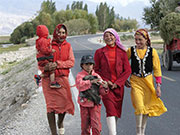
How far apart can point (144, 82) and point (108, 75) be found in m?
0.60

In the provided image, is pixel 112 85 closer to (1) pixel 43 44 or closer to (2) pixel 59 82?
(2) pixel 59 82

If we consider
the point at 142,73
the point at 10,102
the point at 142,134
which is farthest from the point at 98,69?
the point at 10,102

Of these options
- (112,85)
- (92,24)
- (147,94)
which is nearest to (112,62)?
(112,85)

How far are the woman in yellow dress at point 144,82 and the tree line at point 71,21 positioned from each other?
2933 inches

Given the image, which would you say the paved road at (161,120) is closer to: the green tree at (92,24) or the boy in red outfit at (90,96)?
the boy in red outfit at (90,96)

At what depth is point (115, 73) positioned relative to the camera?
4.75m

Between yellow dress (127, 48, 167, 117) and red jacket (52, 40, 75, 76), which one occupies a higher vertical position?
red jacket (52, 40, 75, 76)

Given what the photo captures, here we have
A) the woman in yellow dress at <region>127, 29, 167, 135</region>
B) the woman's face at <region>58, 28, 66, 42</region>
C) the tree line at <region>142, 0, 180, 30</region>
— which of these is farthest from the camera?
the tree line at <region>142, 0, 180, 30</region>

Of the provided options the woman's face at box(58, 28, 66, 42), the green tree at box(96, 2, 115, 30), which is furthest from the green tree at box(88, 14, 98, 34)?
the woman's face at box(58, 28, 66, 42)

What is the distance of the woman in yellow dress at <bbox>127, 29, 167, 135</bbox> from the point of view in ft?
16.0

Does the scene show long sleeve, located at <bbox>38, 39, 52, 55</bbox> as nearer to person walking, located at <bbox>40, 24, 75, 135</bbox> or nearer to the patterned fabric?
person walking, located at <bbox>40, 24, 75, 135</bbox>

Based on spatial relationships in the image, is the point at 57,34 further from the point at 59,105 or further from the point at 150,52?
the point at 150,52

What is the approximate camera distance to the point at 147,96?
4930mm

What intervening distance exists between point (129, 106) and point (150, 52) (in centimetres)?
248
